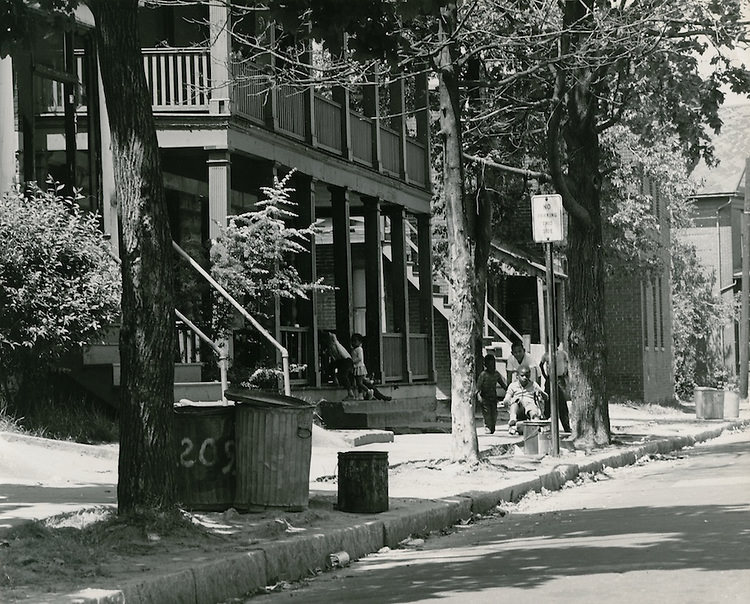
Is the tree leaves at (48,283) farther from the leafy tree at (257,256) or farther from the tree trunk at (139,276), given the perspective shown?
the tree trunk at (139,276)

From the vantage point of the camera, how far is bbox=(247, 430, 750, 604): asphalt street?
8.09 meters

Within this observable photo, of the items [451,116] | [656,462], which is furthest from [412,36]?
[656,462]

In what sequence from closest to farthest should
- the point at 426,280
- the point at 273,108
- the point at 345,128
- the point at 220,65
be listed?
the point at 220,65 < the point at 273,108 < the point at 345,128 < the point at 426,280

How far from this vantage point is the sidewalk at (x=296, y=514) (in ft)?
27.2

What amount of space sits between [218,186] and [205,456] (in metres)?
10.3

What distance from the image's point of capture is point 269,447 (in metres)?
10.8

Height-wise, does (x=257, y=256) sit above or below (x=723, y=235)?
below

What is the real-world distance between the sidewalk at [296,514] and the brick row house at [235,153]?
10.8 feet

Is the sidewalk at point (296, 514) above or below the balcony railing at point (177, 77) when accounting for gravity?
below

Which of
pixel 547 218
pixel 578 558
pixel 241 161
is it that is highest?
pixel 241 161

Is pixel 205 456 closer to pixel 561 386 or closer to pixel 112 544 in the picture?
pixel 112 544

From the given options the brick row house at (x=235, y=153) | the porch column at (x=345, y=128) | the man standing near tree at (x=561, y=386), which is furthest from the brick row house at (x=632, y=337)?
the porch column at (x=345, y=128)

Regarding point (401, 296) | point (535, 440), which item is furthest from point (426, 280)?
point (535, 440)

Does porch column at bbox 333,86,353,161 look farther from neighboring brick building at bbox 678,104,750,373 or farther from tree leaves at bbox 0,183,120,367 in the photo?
neighboring brick building at bbox 678,104,750,373
